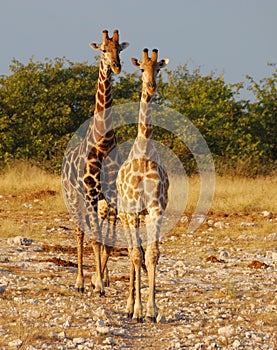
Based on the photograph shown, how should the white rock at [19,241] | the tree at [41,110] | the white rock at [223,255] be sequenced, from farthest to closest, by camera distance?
the tree at [41,110] → the white rock at [19,241] → the white rock at [223,255]

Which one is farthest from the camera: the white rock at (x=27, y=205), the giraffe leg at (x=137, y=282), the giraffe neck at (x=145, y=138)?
the white rock at (x=27, y=205)

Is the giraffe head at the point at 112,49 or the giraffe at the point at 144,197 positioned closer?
the giraffe at the point at 144,197

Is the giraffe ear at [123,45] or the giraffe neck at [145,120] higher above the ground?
the giraffe ear at [123,45]

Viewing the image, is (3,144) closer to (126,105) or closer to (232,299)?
(126,105)

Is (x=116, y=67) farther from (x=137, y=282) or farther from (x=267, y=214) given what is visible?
(x=267, y=214)

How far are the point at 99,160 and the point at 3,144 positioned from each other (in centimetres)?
1541

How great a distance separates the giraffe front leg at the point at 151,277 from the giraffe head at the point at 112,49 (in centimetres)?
253

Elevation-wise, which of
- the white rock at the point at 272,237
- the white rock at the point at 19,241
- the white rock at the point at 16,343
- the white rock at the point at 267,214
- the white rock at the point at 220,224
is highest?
the white rock at the point at 267,214

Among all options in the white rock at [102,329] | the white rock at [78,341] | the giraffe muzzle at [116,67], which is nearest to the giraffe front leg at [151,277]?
the white rock at [102,329]

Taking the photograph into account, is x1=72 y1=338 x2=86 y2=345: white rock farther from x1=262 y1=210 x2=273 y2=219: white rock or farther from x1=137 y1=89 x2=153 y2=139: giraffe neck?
x1=262 y1=210 x2=273 y2=219: white rock

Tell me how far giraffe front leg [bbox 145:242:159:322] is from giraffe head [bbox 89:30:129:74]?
8.29 ft

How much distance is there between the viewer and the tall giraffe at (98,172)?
8414 mm

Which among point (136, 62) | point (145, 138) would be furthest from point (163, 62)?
point (145, 138)

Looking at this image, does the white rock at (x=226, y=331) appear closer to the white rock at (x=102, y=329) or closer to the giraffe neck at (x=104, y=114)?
the white rock at (x=102, y=329)
